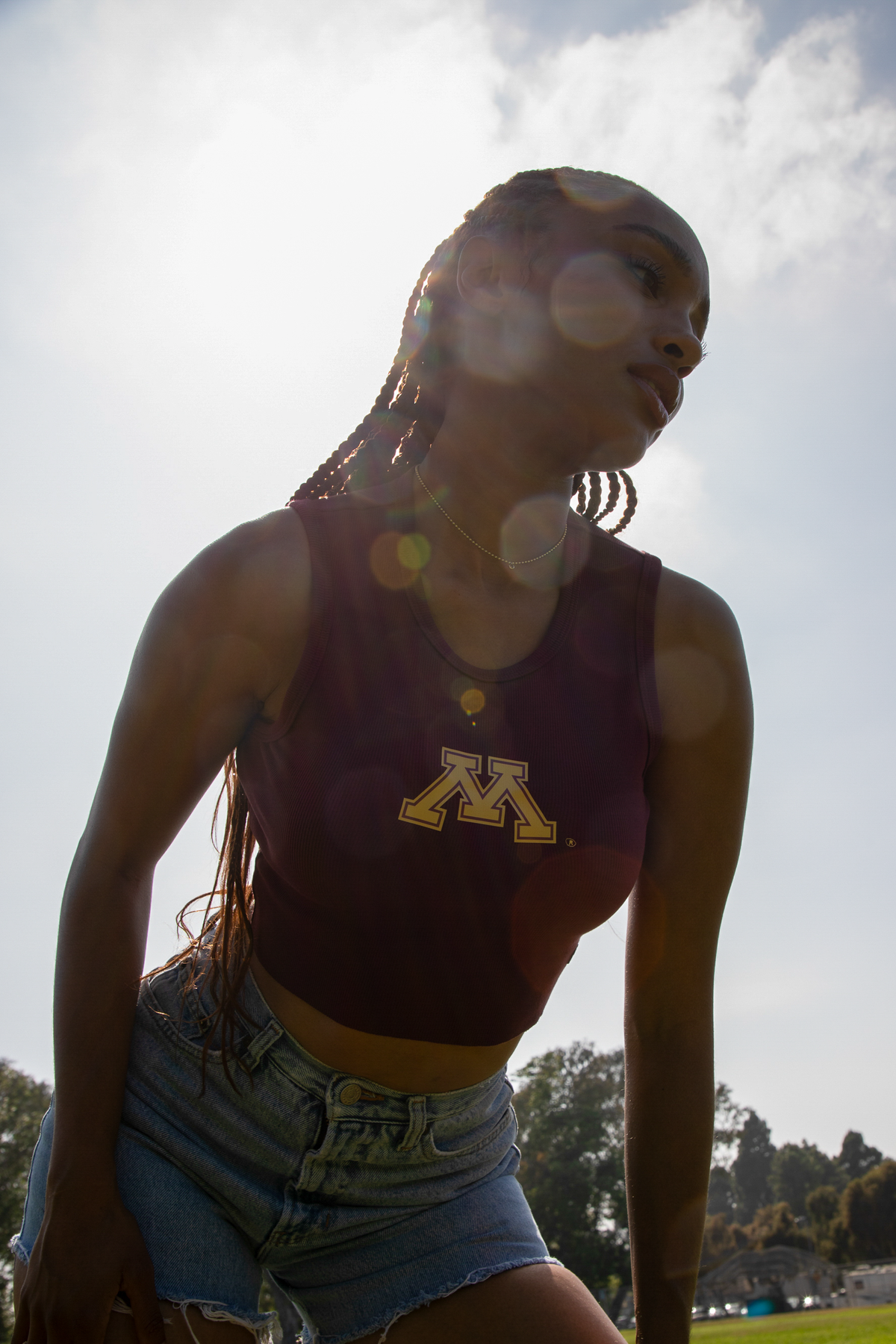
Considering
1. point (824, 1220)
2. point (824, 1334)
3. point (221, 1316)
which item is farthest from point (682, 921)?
point (824, 1220)

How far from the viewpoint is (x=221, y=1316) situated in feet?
5.64

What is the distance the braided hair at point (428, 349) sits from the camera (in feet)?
7.85

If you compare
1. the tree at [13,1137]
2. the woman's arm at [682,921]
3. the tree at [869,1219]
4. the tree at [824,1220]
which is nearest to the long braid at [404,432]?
the woman's arm at [682,921]

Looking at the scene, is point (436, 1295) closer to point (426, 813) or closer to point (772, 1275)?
point (426, 813)

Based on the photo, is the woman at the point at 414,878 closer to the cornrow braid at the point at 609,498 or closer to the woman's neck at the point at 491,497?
the woman's neck at the point at 491,497

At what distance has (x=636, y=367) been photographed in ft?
7.06

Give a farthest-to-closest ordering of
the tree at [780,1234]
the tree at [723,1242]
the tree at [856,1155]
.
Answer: the tree at [856,1155] → the tree at [723,1242] → the tree at [780,1234]

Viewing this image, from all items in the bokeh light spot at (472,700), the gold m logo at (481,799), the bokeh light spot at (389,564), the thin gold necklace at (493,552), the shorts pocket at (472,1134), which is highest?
the thin gold necklace at (493,552)

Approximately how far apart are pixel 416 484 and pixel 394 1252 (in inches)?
75.2

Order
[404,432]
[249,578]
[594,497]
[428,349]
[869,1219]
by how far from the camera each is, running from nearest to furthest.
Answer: [249,578]
[428,349]
[404,432]
[594,497]
[869,1219]

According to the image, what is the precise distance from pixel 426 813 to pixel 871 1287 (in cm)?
6102

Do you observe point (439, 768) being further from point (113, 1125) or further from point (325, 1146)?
point (113, 1125)

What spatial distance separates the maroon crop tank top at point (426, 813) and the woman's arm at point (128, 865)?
4.3 inches

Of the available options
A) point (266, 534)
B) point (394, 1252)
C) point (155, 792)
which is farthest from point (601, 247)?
point (394, 1252)
